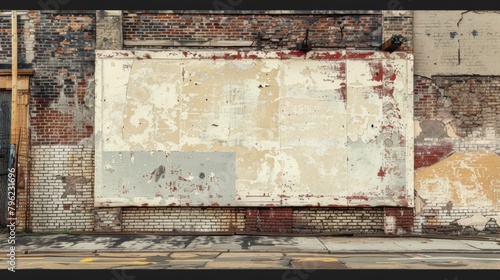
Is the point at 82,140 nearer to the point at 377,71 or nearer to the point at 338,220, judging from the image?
the point at 338,220

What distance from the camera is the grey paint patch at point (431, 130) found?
11.0 metres

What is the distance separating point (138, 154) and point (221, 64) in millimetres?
2512

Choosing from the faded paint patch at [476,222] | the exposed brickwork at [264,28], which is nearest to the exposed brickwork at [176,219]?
the exposed brickwork at [264,28]

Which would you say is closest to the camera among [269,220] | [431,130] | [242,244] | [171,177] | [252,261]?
[252,261]

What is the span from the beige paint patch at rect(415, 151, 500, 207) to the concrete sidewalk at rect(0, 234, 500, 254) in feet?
2.87

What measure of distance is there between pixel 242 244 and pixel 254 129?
2.46 m

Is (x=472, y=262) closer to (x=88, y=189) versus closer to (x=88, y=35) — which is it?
(x=88, y=189)

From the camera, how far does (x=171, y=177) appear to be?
10.8 metres

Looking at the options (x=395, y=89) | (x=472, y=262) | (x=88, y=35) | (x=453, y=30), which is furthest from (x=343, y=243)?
(x=88, y=35)

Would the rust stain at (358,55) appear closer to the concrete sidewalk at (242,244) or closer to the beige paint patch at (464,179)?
the beige paint patch at (464,179)

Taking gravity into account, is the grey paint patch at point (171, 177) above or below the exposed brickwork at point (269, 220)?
above

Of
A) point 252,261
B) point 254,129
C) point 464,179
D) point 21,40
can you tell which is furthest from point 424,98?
point 21,40

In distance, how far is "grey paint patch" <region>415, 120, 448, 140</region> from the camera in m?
11.0

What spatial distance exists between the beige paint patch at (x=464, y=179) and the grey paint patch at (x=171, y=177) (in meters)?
4.04
